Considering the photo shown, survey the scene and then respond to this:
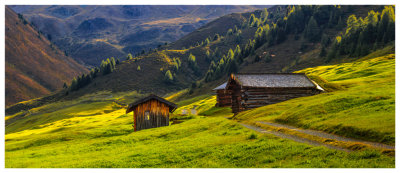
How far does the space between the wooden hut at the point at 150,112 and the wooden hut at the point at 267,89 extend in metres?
13.4

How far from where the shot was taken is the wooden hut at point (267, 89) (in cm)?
4991

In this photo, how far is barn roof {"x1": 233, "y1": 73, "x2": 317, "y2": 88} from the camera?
5034 cm

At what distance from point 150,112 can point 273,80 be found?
22.2 m

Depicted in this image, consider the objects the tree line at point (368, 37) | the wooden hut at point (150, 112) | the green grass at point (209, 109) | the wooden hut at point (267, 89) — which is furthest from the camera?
the tree line at point (368, 37)

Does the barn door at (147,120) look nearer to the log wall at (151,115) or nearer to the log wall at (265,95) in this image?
the log wall at (151,115)

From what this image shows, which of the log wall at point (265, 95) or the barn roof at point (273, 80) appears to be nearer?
the log wall at point (265, 95)

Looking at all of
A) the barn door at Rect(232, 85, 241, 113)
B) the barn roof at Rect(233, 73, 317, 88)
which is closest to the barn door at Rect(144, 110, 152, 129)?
the barn roof at Rect(233, 73, 317, 88)

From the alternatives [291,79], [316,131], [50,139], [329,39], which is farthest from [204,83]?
[316,131]

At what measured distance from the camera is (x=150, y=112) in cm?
4222

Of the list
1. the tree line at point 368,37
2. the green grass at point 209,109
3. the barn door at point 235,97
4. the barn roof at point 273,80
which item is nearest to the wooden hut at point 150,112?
the barn roof at point 273,80

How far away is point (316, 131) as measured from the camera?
935 inches
